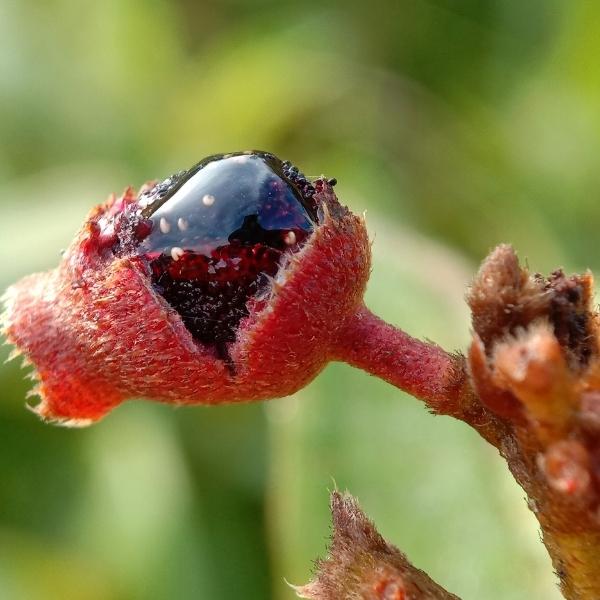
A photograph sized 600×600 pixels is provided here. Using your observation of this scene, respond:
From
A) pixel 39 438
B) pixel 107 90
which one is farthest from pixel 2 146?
pixel 39 438

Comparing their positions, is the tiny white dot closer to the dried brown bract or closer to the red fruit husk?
the red fruit husk

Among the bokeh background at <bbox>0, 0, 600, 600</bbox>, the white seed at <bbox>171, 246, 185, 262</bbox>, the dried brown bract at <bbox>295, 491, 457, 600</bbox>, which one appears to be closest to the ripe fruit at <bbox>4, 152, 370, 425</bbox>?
the white seed at <bbox>171, 246, 185, 262</bbox>

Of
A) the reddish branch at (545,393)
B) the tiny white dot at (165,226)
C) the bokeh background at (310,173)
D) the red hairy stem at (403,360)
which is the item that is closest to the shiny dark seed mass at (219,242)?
the tiny white dot at (165,226)

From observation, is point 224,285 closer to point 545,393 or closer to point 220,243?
point 220,243

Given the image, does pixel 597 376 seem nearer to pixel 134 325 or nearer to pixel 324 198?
pixel 324 198

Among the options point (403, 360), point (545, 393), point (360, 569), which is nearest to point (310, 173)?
point (403, 360)

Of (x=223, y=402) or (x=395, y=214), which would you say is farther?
(x=395, y=214)
